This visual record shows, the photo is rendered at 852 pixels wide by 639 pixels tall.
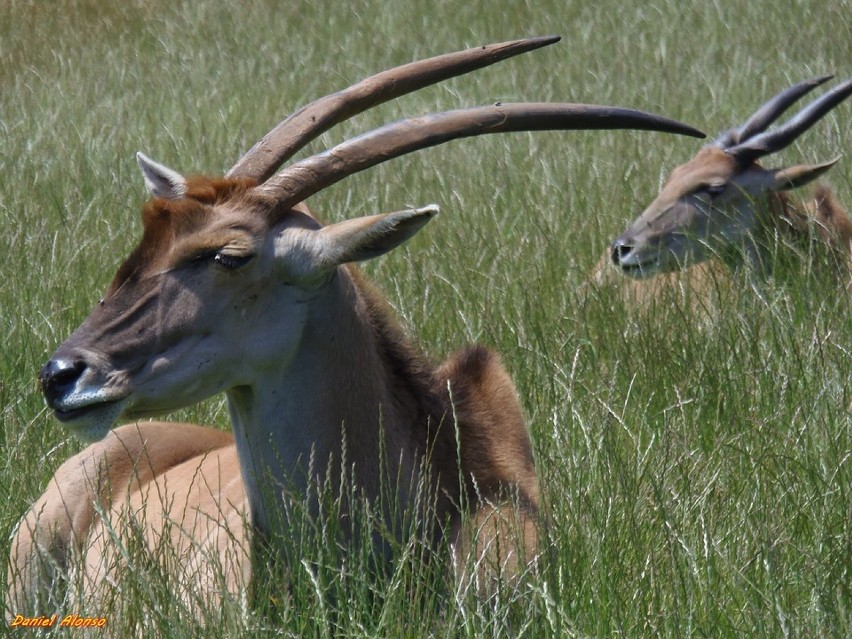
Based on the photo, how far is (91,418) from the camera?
10.7 ft

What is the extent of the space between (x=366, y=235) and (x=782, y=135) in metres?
5.03

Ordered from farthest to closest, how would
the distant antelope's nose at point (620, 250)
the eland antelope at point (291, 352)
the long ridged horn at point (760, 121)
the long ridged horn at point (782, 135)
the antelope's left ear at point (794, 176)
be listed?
the long ridged horn at point (760, 121), the long ridged horn at point (782, 135), the antelope's left ear at point (794, 176), the distant antelope's nose at point (620, 250), the eland antelope at point (291, 352)

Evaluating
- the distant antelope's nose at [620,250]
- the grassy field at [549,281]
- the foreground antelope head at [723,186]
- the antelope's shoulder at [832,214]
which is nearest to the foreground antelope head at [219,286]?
the grassy field at [549,281]

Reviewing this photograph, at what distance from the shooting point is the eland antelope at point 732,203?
23.8 feet

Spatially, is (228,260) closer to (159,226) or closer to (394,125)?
(159,226)

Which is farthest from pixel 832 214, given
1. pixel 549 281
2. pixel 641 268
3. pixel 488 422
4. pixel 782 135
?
pixel 488 422

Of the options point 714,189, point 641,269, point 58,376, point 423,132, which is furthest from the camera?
point 714,189

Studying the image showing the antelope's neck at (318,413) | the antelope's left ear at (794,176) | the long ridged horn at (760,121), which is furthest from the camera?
the long ridged horn at (760,121)

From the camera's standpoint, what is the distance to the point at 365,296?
385 centimetres

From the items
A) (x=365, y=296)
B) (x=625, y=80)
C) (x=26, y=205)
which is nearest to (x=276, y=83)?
(x=625, y=80)

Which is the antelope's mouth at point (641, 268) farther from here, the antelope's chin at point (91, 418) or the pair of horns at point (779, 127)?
the antelope's chin at point (91, 418)

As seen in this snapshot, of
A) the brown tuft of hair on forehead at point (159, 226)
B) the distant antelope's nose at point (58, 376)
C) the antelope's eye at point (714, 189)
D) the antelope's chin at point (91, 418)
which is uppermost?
the brown tuft of hair on forehead at point (159, 226)

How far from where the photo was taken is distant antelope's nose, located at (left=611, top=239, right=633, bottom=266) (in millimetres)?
7113

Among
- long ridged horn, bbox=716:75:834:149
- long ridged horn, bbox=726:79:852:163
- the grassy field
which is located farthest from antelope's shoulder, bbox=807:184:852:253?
the grassy field
